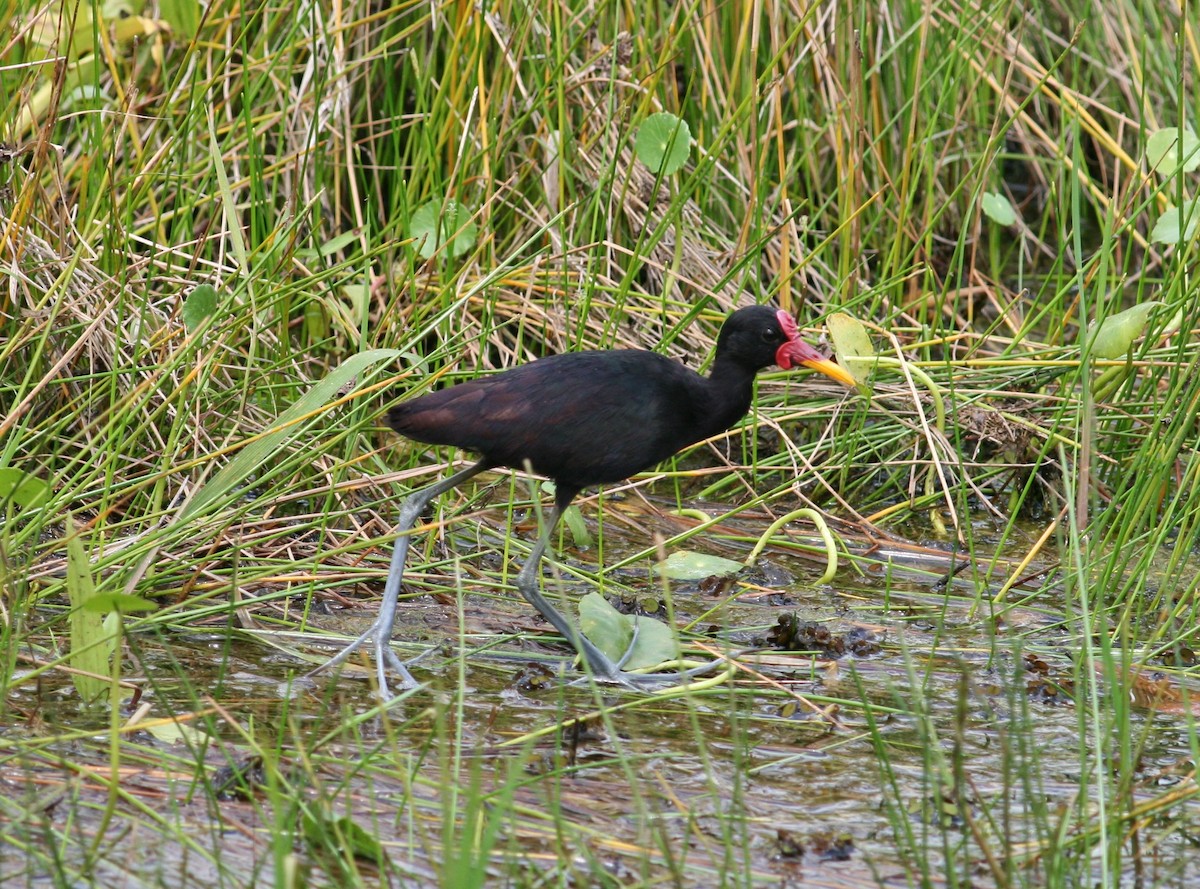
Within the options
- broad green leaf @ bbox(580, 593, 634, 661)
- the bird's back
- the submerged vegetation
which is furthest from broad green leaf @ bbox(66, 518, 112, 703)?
broad green leaf @ bbox(580, 593, 634, 661)

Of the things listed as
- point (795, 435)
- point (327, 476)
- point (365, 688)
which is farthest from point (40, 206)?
point (795, 435)

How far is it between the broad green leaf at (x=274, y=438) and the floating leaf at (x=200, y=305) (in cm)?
43

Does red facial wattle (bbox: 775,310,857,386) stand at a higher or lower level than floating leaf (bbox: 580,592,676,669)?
higher

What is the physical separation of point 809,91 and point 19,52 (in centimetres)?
271

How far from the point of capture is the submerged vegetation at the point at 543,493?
2715 mm

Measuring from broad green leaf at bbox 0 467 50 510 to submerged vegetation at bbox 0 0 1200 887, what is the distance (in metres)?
0.01

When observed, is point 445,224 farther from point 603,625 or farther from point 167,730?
point 167,730

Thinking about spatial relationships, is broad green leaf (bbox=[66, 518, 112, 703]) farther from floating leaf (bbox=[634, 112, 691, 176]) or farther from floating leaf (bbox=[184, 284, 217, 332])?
floating leaf (bbox=[634, 112, 691, 176])

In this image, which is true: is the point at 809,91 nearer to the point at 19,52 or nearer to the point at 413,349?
the point at 413,349

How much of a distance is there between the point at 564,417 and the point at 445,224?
1.13 metres

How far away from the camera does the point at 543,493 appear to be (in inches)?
181

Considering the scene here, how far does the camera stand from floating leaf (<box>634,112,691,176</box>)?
4531 mm

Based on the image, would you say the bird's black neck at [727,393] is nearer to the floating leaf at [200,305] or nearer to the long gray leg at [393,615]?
the long gray leg at [393,615]

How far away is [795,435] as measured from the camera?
210 inches
